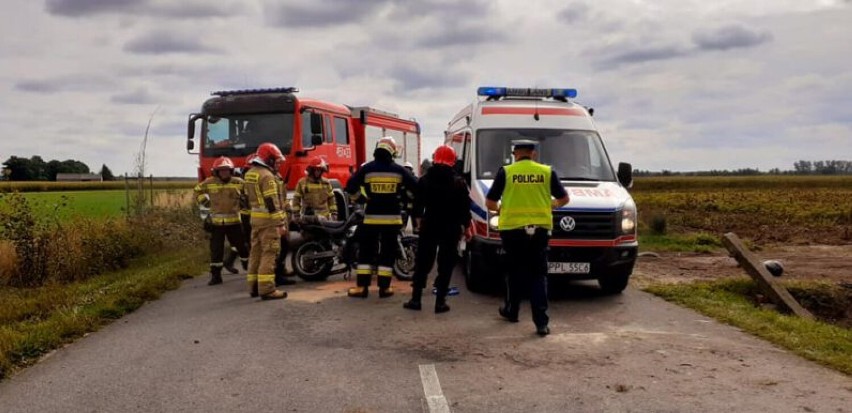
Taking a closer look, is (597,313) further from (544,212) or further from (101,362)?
(101,362)

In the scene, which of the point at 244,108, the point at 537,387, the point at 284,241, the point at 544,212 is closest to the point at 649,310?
the point at 544,212

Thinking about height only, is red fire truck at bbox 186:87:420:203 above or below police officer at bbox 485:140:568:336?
above

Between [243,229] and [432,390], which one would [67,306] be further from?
[432,390]

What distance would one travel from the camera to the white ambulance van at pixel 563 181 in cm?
851

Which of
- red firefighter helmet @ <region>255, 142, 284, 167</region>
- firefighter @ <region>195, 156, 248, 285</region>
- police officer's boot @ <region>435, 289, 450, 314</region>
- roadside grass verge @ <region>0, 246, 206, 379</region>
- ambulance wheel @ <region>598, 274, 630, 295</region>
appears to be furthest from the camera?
firefighter @ <region>195, 156, 248, 285</region>

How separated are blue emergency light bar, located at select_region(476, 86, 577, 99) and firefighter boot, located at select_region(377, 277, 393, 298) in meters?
3.65

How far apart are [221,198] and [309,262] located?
63.4 inches

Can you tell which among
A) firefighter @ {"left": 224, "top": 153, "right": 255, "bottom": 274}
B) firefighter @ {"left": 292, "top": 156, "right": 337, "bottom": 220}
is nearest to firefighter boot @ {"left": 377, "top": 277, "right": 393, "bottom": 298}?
firefighter @ {"left": 292, "top": 156, "right": 337, "bottom": 220}

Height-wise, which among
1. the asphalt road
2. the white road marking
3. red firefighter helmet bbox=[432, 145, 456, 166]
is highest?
red firefighter helmet bbox=[432, 145, 456, 166]

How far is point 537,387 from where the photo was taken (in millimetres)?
5031

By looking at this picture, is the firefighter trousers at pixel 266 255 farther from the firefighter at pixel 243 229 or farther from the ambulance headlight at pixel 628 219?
the ambulance headlight at pixel 628 219

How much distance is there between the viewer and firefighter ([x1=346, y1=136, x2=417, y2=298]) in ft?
28.2

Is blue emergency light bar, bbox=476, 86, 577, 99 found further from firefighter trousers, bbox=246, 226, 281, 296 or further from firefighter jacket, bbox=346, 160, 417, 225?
firefighter trousers, bbox=246, 226, 281, 296

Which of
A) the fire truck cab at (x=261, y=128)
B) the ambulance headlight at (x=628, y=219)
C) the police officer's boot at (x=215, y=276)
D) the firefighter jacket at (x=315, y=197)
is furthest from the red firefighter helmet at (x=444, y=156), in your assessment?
the fire truck cab at (x=261, y=128)
